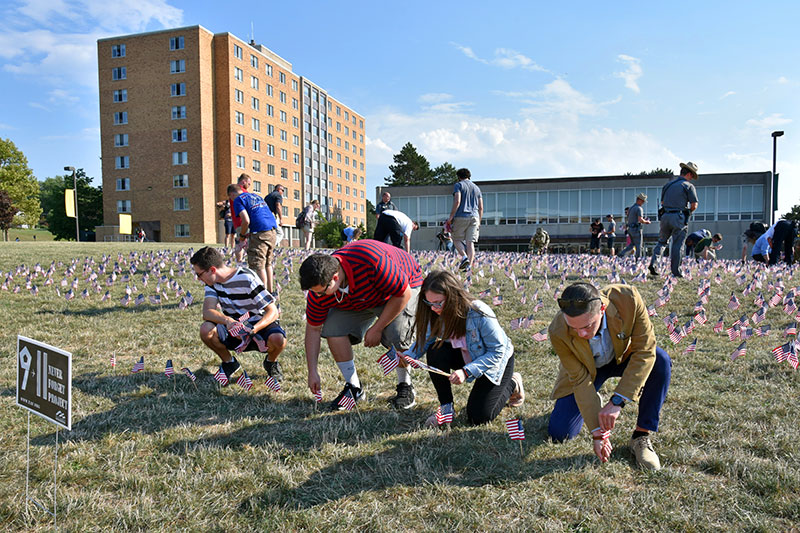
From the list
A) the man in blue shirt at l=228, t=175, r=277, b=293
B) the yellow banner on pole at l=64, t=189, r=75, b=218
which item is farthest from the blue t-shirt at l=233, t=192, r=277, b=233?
the yellow banner on pole at l=64, t=189, r=75, b=218

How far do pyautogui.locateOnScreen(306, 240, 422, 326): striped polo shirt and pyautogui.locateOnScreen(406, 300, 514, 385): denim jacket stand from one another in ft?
2.05

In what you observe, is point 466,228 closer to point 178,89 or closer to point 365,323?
point 365,323

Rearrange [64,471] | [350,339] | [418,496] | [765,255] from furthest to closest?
[765,255], [350,339], [64,471], [418,496]

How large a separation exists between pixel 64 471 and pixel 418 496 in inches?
81.1

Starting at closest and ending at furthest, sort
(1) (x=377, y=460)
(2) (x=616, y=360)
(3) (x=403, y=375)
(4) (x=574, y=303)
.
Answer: (4) (x=574, y=303)
(1) (x=377, y=460)
(2) (x=616, y=360)
(3) (x=403, y=375)

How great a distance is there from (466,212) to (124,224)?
1784 inches

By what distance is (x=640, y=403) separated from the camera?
3.20m

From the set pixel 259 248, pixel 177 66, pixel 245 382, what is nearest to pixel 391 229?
pixel 259 248

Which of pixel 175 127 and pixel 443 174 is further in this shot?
pixel 443 174

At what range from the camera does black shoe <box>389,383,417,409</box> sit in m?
4.08

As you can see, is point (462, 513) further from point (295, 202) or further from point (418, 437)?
point (295, 202)

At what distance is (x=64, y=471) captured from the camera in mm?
2955

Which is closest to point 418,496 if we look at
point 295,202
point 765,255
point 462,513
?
point 462,513

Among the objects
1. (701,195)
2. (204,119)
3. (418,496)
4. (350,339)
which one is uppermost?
(204,119)
